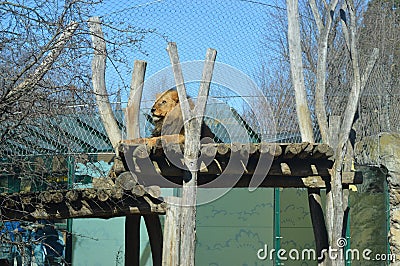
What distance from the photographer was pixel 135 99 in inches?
221

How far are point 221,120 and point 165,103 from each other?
2.04 meters

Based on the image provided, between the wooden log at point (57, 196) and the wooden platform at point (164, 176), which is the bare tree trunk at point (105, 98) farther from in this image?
the wooden log at point (57, 196)

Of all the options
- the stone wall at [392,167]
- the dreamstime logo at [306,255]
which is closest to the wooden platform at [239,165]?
the stone wall at [392,167]

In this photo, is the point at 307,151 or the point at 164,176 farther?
the point at 164,176

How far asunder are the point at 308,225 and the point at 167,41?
4.87 m

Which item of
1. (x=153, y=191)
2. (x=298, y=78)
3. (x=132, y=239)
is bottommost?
(x=132, y=239)

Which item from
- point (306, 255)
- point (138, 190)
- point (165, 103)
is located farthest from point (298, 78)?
point (306, 255)

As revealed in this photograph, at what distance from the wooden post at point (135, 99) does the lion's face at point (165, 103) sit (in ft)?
0.87

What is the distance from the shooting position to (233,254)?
939cm

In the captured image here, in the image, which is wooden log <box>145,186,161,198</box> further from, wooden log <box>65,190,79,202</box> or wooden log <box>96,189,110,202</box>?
wooden log <box>65,190,79,202</box>

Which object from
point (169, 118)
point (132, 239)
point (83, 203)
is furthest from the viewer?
point (132, 239)

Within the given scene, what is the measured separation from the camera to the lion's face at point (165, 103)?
5328mm

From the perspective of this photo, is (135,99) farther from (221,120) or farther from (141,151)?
(221,120)

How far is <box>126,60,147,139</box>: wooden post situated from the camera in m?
5.55
